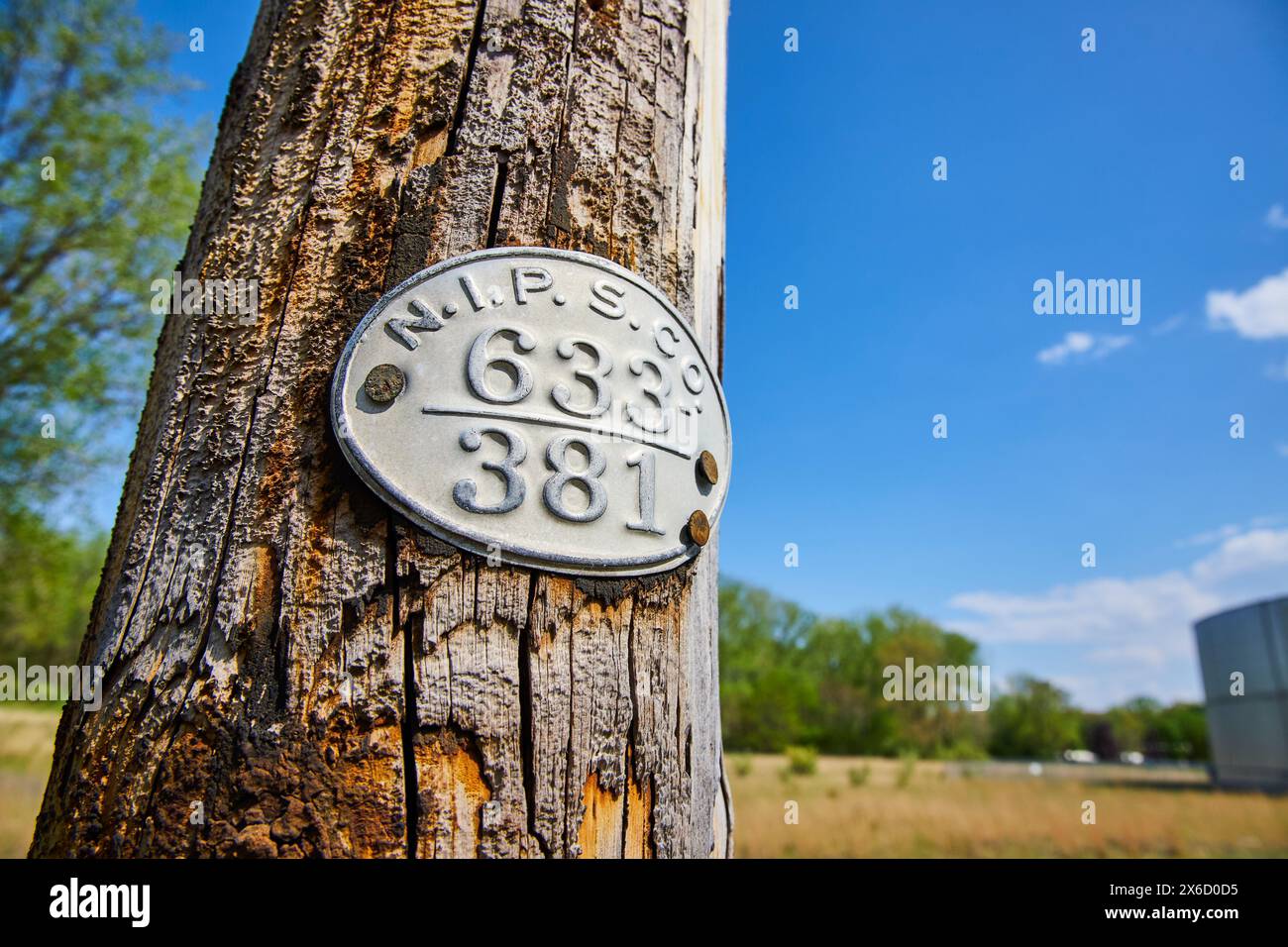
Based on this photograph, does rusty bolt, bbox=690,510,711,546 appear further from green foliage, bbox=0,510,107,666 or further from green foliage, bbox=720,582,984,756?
green foliage, bbox=720,582,984,756

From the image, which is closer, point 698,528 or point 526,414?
point 526,414

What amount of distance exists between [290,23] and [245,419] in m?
0.82

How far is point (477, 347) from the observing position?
106 cm

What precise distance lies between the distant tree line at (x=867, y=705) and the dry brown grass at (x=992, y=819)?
38.1ft

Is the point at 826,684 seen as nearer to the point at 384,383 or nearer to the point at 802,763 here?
the point at 802,763

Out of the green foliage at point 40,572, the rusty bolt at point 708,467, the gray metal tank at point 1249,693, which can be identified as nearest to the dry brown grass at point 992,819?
the gray metal tank at point 1249,693

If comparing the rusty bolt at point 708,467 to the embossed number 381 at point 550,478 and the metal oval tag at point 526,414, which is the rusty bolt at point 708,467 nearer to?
the metal oval tag at point 526,414

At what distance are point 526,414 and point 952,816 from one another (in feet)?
50.0

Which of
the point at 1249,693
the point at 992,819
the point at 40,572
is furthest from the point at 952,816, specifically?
the point at 40,572

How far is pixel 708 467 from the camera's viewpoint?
1.23 meters

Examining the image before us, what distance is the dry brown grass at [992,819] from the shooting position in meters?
10.2

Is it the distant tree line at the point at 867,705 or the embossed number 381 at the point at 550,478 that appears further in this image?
the distant tree line at the point at 867,705
